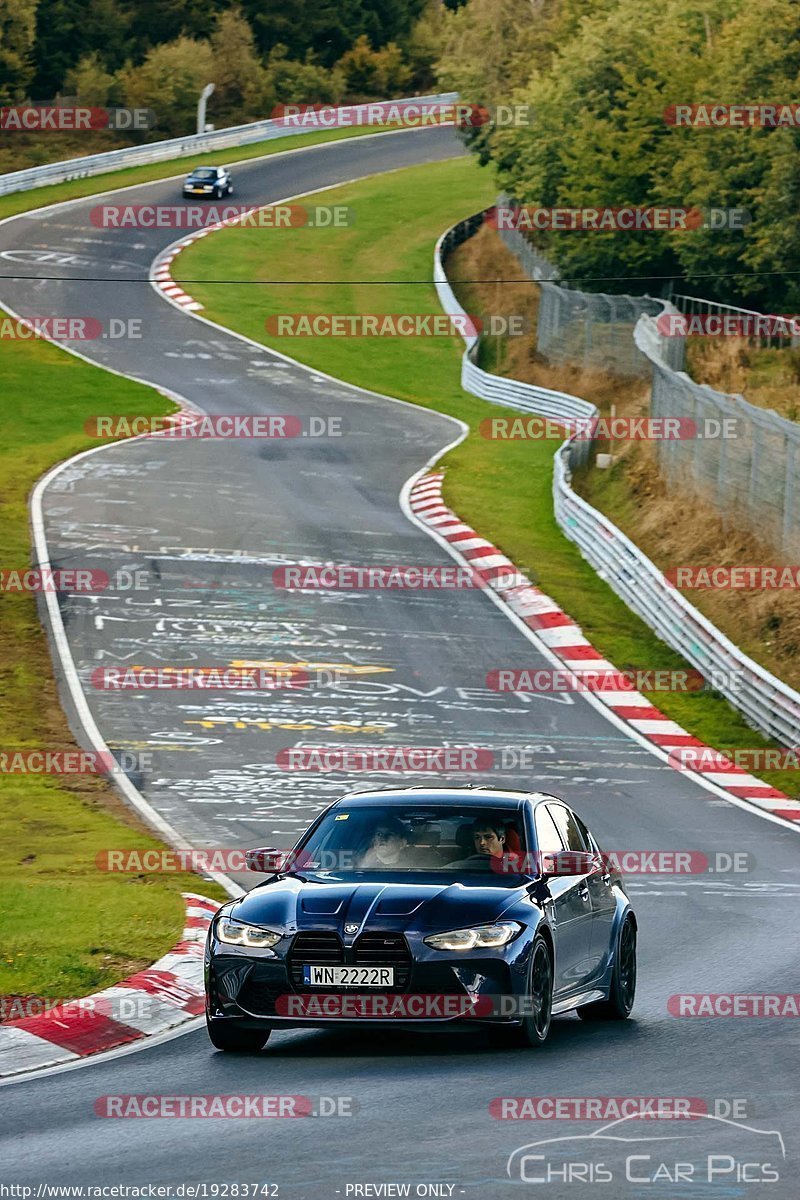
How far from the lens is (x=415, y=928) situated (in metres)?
10.3

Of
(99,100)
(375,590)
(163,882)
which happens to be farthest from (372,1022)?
(99,100)

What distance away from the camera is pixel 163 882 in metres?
16.8

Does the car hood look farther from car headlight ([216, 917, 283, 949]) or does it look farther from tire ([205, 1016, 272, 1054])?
tire ([205, 1016, 272, 1054])

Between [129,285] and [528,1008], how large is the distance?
182ft

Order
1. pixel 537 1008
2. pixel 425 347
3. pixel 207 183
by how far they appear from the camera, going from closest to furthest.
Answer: pixel 537 1008
pixel 425 347
pixel 207 183

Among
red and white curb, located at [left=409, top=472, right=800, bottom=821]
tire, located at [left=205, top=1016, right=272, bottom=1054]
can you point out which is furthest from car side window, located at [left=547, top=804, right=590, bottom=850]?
red and white curb, located at [left=409, top=472, right=800, bottom=821]

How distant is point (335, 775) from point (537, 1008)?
1185 centimetres

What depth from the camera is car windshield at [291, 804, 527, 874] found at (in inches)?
445

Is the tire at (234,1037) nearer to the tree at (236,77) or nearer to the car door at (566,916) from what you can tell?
the car door at (566,916)

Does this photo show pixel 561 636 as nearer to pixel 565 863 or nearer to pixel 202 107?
pixel 565 863

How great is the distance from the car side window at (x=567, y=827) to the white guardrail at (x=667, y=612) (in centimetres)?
1272

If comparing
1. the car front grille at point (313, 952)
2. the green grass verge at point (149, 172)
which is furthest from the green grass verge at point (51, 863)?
the green grass verge at point (149, 172)

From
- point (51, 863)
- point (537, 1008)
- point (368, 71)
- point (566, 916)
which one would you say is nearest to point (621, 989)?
point (566, 916)

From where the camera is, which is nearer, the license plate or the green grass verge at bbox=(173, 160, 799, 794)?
the license plate
